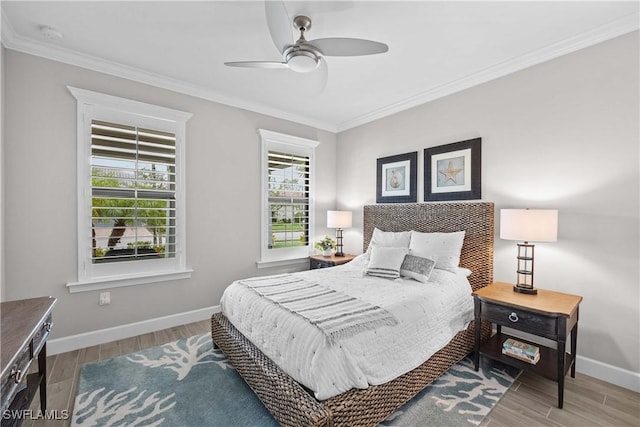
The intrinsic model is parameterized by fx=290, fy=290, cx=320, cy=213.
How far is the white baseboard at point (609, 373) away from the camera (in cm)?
220

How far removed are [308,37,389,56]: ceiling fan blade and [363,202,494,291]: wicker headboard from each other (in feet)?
6.42

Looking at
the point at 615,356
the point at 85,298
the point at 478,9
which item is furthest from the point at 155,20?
the point at 615,356

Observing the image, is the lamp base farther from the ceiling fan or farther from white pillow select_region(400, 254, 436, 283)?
the ceiling fan

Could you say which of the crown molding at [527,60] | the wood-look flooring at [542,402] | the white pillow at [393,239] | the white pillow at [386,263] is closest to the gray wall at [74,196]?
the wood-look flooring at [542,402]

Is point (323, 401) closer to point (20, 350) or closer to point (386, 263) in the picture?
point (20, 350)

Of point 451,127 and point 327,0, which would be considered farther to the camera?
point 451,127

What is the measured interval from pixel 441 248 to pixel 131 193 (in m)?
3.30

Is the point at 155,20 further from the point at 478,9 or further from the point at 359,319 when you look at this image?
the point at 359,319

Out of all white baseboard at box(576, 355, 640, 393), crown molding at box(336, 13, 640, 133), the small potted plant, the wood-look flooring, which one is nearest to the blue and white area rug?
the wood-look flooring

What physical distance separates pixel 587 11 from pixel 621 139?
1.00 m

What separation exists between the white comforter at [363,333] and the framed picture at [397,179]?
52.7 inches

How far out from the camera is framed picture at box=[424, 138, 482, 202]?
124 inches

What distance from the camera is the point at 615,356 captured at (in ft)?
7.56

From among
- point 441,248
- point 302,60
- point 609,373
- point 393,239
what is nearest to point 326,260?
point 393,239
